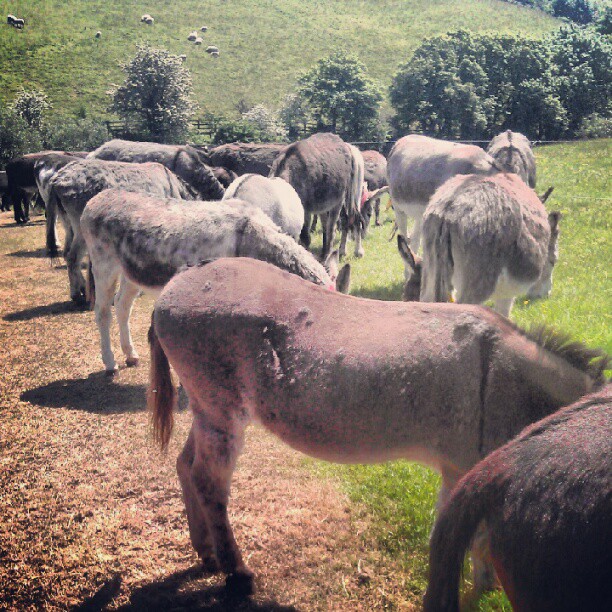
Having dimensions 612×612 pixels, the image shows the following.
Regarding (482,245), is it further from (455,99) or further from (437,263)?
(455,99)

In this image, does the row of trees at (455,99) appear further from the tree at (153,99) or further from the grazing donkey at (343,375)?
the grazing donkey at (343,375)

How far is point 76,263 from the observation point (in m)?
8.56

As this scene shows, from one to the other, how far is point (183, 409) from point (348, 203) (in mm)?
7198

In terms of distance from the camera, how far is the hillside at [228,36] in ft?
141

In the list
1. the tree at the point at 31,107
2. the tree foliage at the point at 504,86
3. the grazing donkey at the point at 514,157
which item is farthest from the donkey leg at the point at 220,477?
the tree at the point at 31,107

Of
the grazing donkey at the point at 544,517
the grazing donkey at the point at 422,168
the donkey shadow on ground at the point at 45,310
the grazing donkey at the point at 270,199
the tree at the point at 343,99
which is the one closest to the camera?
the grazing donkey at the point at 544,517

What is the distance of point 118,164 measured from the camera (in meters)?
9.21

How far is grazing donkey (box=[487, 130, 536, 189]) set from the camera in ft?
36.0

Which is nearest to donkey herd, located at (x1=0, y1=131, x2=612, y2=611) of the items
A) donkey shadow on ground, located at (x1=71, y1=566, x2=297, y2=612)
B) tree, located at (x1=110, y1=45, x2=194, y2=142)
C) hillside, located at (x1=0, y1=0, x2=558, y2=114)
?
donkey shadow on ground, located at (x1=71, y1=566, x2=297, y2=612)

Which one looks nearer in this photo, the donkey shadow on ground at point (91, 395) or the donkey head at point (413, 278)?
the donkey head at point (413, 278)

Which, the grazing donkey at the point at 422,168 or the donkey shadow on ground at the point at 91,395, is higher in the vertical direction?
the grazing donkey at the point at 422,168

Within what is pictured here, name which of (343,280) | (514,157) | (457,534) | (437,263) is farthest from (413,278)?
(514,157)

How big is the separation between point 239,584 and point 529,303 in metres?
5.26

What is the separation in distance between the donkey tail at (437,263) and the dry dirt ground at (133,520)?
1851 millimetres
